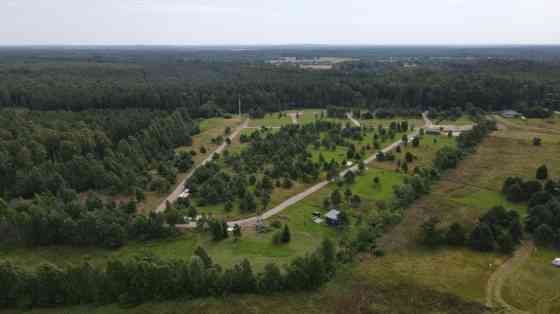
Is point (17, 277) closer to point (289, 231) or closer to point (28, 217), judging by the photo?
point (28, 217)

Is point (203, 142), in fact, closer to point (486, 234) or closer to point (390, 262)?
point (390, 262)

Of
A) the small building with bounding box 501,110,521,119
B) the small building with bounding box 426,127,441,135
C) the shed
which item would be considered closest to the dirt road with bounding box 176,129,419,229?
the small building with bounding box 426,127,441,135

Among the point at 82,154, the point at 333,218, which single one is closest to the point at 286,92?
the point at 82,154

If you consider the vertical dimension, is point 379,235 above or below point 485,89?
below

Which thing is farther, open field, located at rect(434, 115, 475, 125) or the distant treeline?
the distant treeline

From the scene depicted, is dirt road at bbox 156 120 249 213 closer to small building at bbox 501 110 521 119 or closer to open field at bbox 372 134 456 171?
open field at bbox 372 134 456 171

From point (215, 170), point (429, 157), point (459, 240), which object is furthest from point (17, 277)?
point (429, 157)
